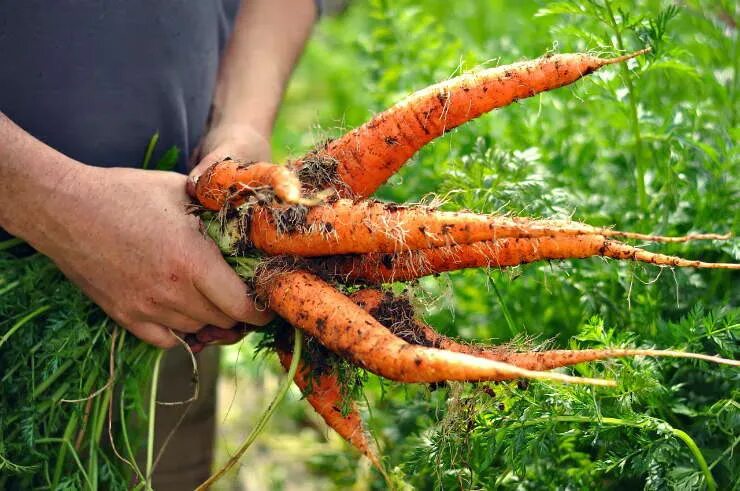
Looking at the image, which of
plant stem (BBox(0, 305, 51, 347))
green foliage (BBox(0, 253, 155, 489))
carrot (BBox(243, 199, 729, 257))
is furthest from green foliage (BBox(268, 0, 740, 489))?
plant stem (BBox(0, 305, 51, 347))

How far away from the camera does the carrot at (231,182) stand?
1.67m

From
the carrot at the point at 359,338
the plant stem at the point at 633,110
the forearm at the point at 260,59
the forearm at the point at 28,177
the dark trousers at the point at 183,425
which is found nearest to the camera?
the carrot at the point at 359,338

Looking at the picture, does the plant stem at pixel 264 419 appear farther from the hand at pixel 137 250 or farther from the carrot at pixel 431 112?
the carrot at pixel 431 112

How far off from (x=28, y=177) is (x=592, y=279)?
1.44 m

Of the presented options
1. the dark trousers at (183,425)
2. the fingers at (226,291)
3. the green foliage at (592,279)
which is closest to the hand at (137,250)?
the fingers at (226,291)

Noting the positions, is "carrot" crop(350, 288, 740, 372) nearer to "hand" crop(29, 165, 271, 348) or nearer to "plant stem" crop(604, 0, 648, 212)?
"hand" crop(29, 165, 271, 348)

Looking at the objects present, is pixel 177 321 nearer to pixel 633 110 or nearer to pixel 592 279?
pixel 592 279

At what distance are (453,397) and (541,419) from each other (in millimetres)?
193

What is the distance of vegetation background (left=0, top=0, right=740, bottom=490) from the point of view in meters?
1.71

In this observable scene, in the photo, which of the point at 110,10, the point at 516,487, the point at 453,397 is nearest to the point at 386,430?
the point at 516,487

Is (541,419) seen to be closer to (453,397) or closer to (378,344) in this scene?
(453,397)

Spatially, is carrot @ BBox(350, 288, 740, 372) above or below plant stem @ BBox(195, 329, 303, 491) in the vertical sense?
above

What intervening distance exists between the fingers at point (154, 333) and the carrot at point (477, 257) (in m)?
0.38

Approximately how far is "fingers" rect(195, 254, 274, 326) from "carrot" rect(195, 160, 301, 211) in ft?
0.44
